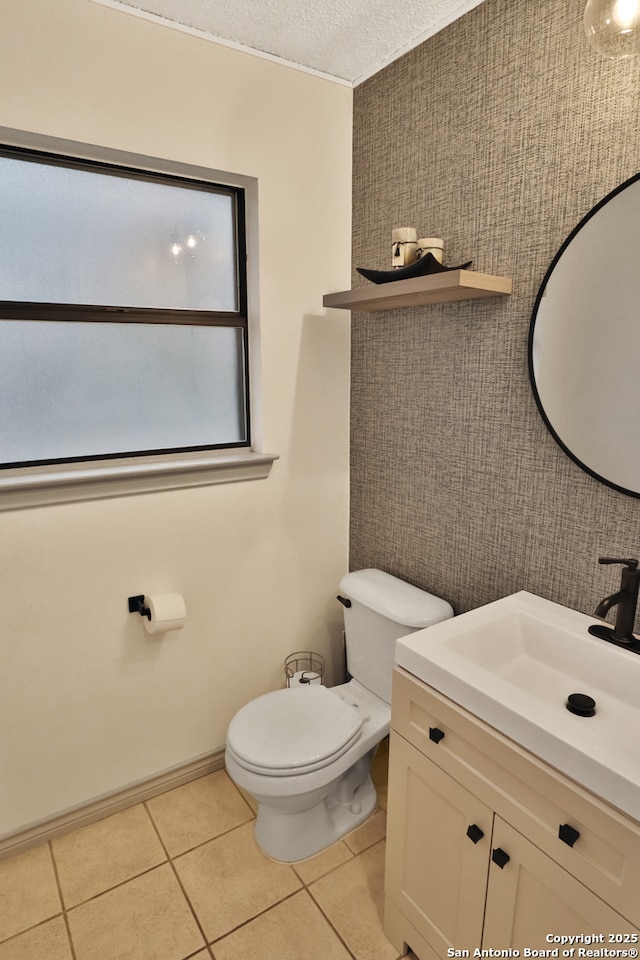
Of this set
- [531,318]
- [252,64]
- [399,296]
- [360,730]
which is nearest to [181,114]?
[252,64]

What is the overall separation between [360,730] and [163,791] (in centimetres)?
84

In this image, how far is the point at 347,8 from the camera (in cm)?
164

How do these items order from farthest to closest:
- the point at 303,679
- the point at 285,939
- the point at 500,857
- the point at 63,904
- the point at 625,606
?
the point at 303,679
the point at 63,904
the point at 285,939
the point at 625,606
the point at 500,857

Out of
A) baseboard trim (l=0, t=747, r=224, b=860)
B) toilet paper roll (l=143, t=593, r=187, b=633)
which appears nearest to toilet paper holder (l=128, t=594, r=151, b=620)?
toilet paper roll (l=143, t=593, r=187, b=633)

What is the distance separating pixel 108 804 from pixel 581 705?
1616mm

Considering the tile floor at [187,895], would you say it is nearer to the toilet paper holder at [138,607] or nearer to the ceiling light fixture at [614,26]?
the toilet paper holder at [138,607]

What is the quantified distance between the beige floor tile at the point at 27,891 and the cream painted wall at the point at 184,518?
0.11m

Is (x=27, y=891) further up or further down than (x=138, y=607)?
further down

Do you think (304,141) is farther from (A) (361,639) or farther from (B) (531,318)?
(A) (361,639)

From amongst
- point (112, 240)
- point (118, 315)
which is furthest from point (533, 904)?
point (112, 240)

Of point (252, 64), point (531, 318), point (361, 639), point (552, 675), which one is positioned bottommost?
point (361, 639)

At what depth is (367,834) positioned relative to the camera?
1.88m

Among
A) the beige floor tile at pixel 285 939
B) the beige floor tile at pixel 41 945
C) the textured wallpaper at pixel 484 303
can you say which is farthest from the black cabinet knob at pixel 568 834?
the beige floor tile at pixel 41 945

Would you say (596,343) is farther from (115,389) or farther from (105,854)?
(105,854)
